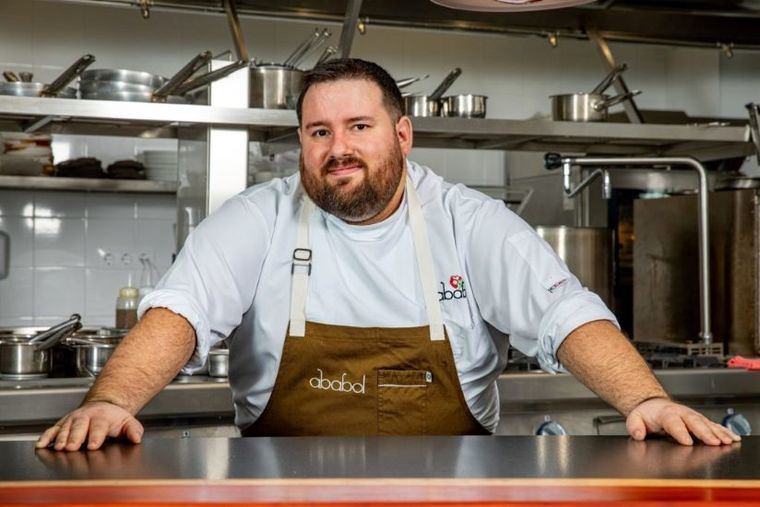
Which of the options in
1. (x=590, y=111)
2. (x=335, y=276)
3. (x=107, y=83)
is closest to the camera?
(x=335, y=276)

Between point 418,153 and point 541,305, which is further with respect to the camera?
point 418,153

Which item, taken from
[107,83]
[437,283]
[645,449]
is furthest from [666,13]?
[645,449]

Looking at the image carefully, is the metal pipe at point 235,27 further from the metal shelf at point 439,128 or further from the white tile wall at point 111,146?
the white tile wall at point 111,146

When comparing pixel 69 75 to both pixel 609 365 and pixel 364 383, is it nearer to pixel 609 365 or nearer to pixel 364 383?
pixel 364 383

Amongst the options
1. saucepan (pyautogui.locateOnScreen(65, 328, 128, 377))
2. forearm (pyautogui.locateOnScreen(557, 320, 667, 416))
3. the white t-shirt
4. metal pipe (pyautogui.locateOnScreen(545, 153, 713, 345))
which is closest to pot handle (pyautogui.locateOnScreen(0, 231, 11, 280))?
saucepan (pyautogui.locateOnScreen(65, 328, 128, 377))

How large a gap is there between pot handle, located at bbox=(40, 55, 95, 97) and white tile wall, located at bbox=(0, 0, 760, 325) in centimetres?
224

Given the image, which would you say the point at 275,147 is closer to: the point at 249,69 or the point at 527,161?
the point at 249,69

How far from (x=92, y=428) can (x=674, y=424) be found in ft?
2.97

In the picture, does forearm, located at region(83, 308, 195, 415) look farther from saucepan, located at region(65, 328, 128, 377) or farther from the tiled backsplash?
the tiled backsplash

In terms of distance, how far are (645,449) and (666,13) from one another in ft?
10.8

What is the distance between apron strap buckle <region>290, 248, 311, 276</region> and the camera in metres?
2.28

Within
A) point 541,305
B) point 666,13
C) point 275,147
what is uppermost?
point 666,13

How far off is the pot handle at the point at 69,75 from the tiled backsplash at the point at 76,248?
228cm

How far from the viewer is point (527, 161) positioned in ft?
19.7
